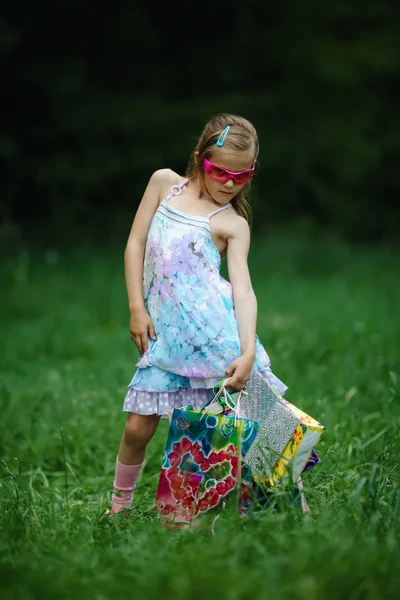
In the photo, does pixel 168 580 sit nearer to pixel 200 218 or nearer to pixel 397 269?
pixel 200 218

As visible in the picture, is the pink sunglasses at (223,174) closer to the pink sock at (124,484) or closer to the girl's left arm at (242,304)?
the girl's left arm at (242,304)

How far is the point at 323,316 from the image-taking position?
7.55 meters

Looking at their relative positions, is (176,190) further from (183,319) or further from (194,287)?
(183,319)

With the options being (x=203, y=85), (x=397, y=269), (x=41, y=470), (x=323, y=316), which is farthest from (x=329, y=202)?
(x=41, y=470)


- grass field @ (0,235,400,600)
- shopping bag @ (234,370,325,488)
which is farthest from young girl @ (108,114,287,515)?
grass field @ (0,235,400,600)

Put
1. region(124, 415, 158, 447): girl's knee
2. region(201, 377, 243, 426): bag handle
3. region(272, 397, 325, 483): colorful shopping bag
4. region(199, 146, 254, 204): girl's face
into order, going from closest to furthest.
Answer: region(272, 397, 325, 483): colorful shopping bag < region(201, 377, 243, 426): bag handle < region(199, 146, 254, 204): girl's face < region(124, 415, 158, 447): girl's knee

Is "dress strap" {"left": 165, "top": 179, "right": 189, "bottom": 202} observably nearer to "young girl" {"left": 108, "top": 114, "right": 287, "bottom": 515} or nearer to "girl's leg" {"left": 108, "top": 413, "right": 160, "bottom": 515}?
"young girl" {"left": 108, "top": 114, "right": 287, "bottom": 515}

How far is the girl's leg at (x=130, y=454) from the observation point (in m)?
3.24

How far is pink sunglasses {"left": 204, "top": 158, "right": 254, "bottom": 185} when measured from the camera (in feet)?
10.3

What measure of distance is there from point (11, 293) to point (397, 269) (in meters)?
4.73

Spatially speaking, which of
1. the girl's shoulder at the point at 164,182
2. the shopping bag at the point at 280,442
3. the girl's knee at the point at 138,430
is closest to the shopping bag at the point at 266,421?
the shopping bag at the point at 280,442

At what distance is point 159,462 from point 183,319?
117 cm

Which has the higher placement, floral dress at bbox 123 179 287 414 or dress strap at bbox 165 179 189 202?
dress strap at bbox 165 179 189 202

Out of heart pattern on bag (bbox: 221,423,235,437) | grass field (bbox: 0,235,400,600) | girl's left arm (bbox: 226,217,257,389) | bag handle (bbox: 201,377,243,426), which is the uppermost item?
girl's left arm (bbox: 226,217,257,389)
